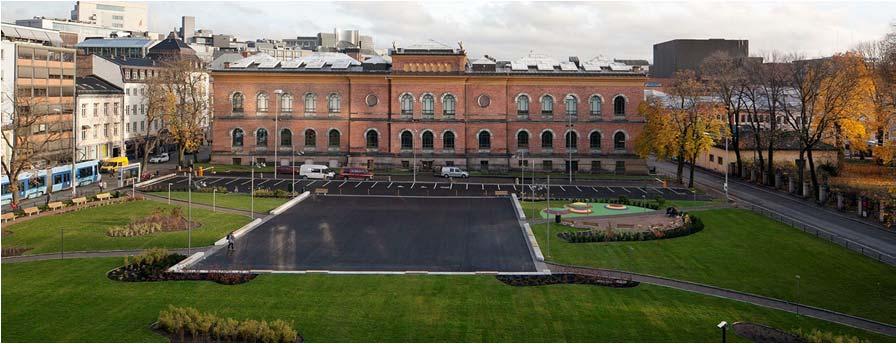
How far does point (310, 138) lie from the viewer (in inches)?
3829

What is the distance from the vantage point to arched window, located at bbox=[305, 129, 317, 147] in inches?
3824

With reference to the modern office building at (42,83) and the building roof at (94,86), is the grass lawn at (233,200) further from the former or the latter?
the building roof at (94,86)

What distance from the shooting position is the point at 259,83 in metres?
97.3

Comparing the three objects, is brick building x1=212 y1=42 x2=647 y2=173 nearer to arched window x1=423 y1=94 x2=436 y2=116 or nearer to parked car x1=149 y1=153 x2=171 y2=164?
arched window x1=423 y1=94 x2=436 y2=116

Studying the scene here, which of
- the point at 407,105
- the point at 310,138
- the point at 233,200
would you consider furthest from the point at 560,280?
the point at 310,138

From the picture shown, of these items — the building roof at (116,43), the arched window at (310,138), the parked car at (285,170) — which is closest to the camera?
the parked car at (285,170)

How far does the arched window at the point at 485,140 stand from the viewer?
3780 inches

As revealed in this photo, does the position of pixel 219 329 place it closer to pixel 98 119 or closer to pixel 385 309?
pixel 385 309

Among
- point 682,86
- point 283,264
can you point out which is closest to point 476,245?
point 283,264

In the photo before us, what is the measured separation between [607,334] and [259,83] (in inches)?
2985

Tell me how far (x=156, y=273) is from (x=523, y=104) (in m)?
63.5

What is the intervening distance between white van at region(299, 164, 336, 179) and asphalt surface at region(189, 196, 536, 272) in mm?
19161

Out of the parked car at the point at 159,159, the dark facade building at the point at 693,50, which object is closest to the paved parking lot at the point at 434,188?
the parked car at the point at 159,159

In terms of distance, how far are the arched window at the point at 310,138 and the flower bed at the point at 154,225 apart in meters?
41.0
